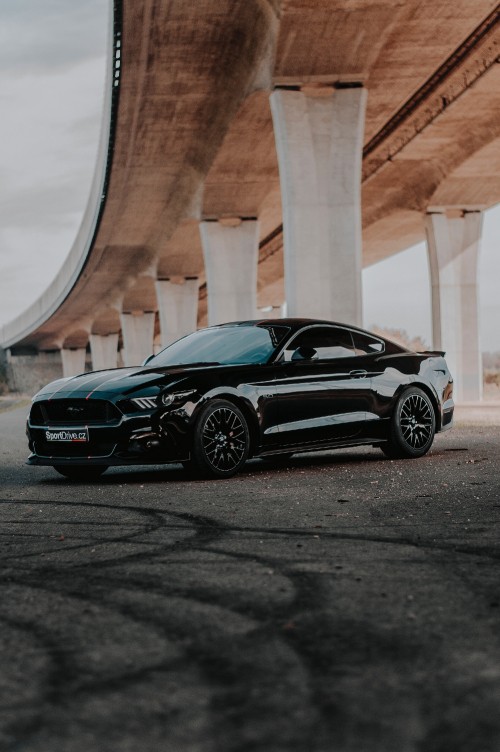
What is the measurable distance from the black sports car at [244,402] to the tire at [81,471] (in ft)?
0.06

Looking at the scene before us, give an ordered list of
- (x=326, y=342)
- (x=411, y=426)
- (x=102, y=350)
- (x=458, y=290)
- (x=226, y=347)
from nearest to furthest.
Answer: (x=226, y=347)
(x=326, y=342)
(x=411, y=426)
(x=458, y=290)
(x=102, y=350)

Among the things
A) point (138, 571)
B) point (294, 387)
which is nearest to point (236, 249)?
point (294, 387)

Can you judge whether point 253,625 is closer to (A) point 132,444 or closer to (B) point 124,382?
(A) point 132,444

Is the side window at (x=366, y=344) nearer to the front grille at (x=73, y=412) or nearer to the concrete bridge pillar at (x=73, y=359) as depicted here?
the front grille at (x=73, y=412)

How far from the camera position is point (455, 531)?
6199mm

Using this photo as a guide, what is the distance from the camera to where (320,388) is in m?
10.4

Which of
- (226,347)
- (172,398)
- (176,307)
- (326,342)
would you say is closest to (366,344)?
(326,342)

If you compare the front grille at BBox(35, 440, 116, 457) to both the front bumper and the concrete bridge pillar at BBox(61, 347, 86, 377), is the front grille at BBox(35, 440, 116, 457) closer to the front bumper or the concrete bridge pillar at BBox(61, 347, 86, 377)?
the front bumper

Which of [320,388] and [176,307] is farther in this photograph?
[176,307]

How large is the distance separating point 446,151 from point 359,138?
9654mm

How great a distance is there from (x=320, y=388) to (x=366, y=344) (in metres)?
1.02

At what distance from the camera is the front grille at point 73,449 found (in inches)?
375

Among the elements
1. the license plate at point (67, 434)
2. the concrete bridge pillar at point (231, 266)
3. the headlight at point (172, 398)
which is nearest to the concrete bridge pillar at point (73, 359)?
the concrete bridge pillar at point (231, 266)

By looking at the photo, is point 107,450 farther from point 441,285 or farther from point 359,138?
point 441,285
